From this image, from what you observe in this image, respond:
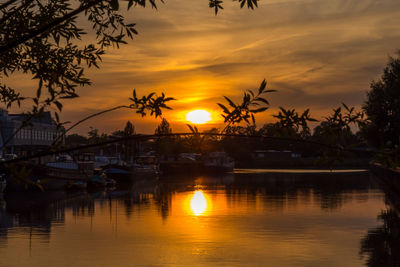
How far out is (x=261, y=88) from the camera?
666cm

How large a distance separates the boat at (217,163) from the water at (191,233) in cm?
7694

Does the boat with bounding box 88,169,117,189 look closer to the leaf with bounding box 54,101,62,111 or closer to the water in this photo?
the water

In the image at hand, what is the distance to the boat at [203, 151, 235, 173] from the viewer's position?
117812mm

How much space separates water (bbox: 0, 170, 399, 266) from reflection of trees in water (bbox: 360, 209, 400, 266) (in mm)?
66

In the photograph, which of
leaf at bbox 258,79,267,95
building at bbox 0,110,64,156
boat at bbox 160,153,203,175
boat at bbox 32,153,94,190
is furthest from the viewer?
boat at bbox 160,153,203,175

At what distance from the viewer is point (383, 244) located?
70.0ft

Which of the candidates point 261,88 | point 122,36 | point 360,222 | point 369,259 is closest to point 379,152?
point 261,88

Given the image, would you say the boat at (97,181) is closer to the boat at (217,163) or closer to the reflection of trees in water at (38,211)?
the reflection of trees in water at (38,211)

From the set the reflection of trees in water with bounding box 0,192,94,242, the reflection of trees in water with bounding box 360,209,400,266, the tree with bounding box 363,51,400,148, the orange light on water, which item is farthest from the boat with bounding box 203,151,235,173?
the reflection of trees in water with bounding box 360,209,400,266

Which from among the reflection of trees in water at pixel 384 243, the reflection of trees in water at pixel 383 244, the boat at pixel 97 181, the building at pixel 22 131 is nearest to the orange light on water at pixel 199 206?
the reflection of trees in water at pixel 384 243

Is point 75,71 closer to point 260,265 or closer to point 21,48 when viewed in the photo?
point 21,48

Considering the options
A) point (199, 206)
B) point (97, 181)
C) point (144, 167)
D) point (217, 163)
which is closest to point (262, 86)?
point (199, 206)

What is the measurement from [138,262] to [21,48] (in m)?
8.41

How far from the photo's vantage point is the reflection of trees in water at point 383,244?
→ 59.9 ft
